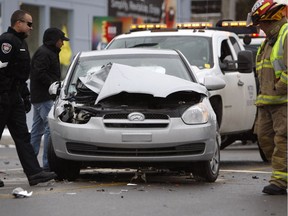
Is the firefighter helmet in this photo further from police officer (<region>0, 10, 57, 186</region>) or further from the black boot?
police officer (<region>0, 10, 57, 186</region>)

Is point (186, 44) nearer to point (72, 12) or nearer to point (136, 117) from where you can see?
point (136, 117)

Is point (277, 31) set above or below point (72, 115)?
above

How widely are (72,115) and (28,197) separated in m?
1.51

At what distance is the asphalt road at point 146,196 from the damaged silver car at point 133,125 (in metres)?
0.26

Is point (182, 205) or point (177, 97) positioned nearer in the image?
point (182, 205)

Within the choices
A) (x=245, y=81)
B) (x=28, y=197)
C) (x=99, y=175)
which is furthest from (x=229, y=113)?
(x=28, y=197)

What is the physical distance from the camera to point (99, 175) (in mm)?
11953

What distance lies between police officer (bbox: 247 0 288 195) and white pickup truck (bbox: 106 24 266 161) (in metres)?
3.75

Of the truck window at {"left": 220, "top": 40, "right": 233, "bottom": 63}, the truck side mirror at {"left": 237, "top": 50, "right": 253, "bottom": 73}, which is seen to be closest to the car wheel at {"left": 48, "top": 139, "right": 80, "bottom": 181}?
the truck side mirror at {"left": 237, "top": 50, "right": 253, "bottom": 73}

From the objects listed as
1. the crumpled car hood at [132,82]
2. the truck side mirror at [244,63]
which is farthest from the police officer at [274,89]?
the truck side mirror at [244,63]

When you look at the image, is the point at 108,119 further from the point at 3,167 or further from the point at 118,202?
the point at 3,167

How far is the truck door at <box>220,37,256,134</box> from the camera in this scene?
14.0m

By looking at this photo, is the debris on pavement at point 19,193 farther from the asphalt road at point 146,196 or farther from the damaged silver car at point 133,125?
the damaged silver car at point 133,125

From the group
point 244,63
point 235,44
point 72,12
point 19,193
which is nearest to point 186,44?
point 244,63
